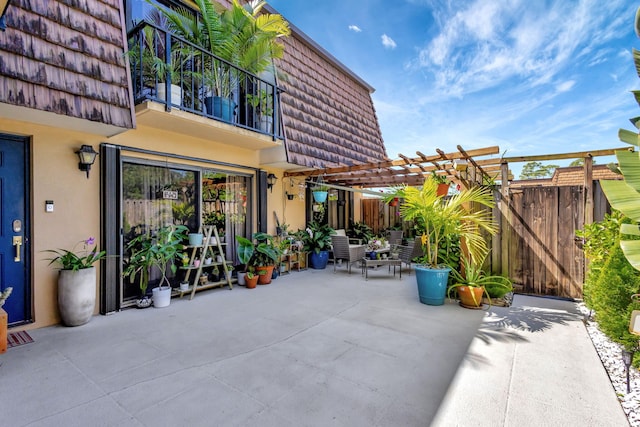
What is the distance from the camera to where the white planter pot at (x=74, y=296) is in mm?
3684

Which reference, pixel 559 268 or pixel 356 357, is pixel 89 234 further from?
pixel 559 268

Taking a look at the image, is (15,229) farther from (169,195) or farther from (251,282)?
(251,282)

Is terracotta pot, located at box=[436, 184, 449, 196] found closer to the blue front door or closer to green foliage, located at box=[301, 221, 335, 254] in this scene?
green foliage, located at box=[301, 221, 335, 254]

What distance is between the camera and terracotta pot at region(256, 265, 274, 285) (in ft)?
19.7

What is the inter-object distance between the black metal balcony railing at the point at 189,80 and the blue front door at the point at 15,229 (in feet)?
5.20

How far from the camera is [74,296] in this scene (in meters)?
3.70

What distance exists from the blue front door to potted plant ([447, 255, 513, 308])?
596cm

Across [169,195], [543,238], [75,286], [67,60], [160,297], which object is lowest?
[160,297]

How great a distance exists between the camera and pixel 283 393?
7.53ft

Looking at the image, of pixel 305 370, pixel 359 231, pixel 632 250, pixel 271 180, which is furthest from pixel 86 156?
pixel 359 231

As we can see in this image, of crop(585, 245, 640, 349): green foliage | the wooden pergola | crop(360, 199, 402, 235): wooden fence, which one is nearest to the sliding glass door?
the wooden pergola

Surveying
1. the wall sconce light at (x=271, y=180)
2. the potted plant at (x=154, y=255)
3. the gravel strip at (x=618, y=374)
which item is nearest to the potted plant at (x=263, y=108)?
the wall sconce light at (x=271, y=180)

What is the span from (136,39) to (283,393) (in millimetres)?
5338

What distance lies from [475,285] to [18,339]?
6.01 m
